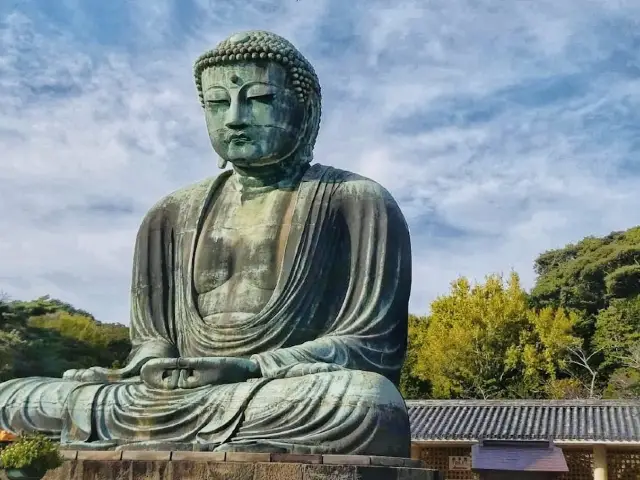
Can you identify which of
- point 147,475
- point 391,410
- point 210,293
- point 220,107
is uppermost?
point 220,107

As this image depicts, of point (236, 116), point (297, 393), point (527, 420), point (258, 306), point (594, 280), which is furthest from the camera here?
point (594, 280)

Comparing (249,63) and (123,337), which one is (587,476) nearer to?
(249,63)

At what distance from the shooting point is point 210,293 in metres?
7.07

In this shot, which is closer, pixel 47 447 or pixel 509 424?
pixel 47 447

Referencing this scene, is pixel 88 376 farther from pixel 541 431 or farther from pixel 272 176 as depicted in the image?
pixel 541 431

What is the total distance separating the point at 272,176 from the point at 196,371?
7.01 ft

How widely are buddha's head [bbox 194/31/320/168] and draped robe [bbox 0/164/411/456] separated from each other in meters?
0.46

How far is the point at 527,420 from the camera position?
21.0 m

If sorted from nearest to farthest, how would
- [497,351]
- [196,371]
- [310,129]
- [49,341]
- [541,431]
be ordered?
[196,371], [310,129], [541,431], [49,341], [497,351]

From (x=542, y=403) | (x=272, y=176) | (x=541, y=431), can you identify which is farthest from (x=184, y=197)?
(x=542, y=403)

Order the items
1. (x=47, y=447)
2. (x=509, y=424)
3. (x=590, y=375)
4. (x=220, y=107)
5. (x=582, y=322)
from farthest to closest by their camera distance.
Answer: (x=582, y=322), (x=590, y=375), (x=509, y=424), (x=220, y=107), (x=47, y=447)

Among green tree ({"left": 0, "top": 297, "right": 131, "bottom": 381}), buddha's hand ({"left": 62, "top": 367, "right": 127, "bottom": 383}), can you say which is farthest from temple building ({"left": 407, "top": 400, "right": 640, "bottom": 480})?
buddha's hand ({"left": 62, "top": 367, "right": 127, "bottom": 383})

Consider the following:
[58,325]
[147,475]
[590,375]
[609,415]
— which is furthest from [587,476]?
[58,325]

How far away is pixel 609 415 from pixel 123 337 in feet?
59.4
